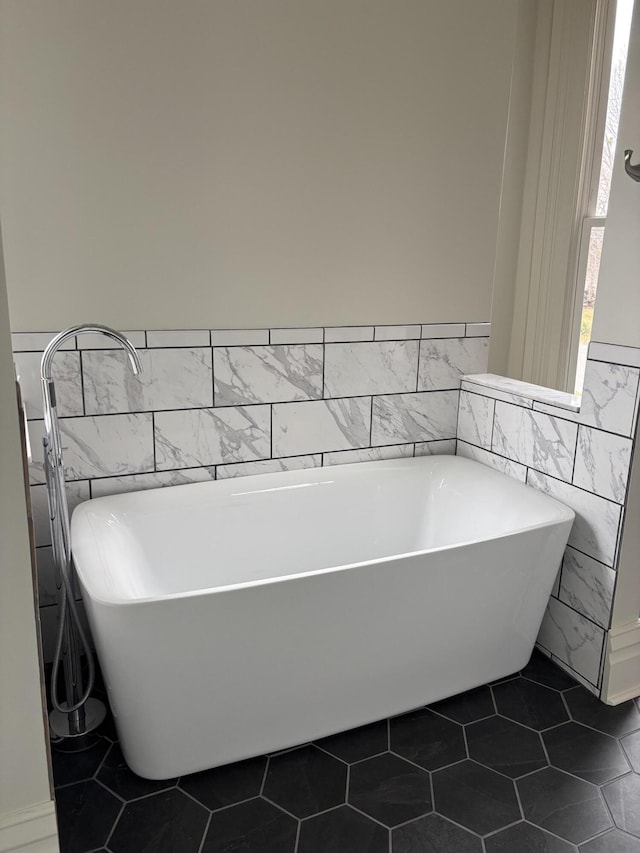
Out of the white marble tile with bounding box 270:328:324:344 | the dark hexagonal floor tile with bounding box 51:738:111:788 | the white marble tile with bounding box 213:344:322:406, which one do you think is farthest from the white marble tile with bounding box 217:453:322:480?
the dark hexagonal floor tile with bounding box 51:738:111:788

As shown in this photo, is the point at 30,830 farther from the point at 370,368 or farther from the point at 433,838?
the point at 370,368

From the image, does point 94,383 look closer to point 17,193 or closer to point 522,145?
point 17,193

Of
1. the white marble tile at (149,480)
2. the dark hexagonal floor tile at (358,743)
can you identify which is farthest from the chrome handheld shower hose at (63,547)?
the dark hexagonal floor tile at (358,743)

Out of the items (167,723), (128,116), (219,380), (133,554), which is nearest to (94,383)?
(219,380)

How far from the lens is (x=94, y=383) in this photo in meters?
2.22

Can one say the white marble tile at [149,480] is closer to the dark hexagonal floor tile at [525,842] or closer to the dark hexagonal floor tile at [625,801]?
the dark hexagonal floor tile at [525,842]

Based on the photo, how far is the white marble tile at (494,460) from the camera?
2531 mm

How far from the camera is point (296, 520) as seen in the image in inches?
97.9

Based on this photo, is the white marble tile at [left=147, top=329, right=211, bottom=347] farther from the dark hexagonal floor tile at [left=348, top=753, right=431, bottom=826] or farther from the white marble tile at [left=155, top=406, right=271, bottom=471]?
the dark hexagonal floor tile at [left=348, top=753, right=431, bottom=826]

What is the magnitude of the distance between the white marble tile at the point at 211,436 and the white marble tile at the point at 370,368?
0.31m

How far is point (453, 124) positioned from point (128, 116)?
48.4 inches

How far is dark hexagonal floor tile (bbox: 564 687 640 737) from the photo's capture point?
6.80ft

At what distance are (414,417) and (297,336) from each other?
64 centimetres

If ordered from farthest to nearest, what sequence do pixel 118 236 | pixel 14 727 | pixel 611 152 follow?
pixel 611 152, pixel 118 236, pixel 14 727
